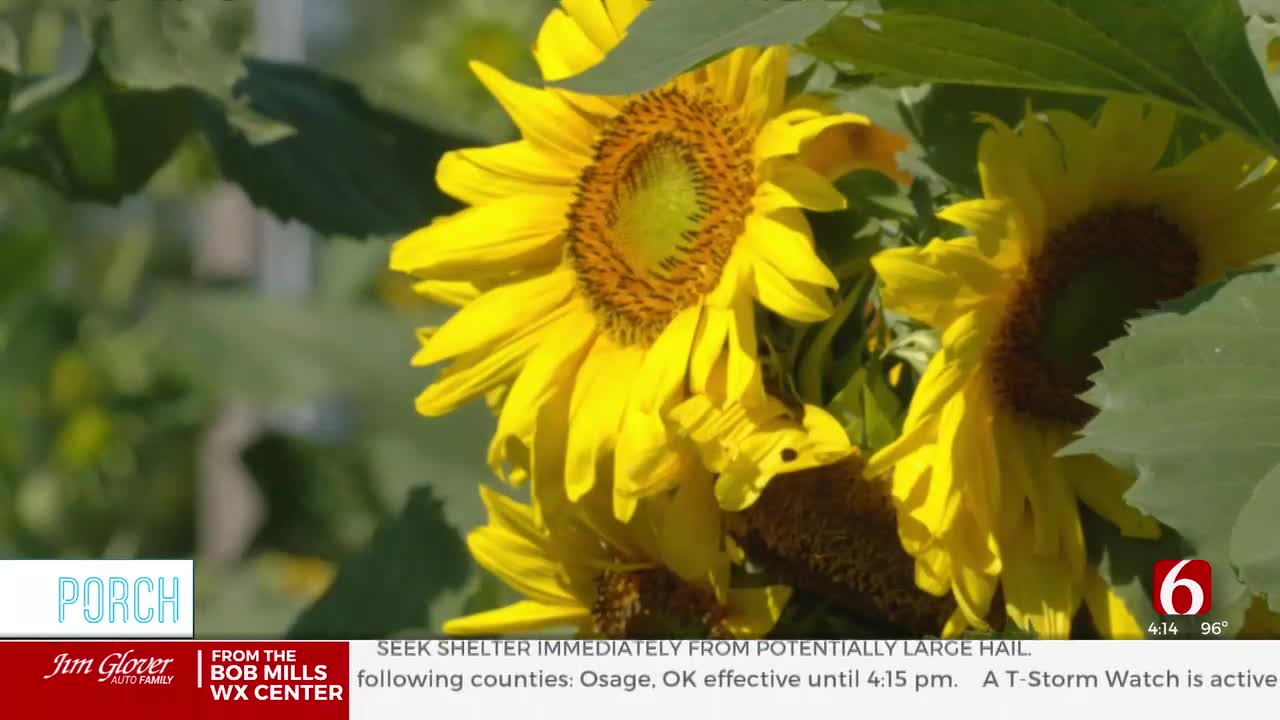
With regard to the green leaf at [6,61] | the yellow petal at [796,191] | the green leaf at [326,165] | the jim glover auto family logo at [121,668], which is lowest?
the jim glover auto family logo at [121,668]

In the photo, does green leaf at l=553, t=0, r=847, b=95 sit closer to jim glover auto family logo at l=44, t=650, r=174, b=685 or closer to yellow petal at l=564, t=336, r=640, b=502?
yellow petal at l=564, t=336, r=640, b=502

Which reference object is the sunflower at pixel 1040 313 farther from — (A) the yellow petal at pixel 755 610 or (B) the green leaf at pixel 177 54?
(B) the green leaf at pixel 177 54

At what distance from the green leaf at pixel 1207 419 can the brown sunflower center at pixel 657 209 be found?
0.11 metres

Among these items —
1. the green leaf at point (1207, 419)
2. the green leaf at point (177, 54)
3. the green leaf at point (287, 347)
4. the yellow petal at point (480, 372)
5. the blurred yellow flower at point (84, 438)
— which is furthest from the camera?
the blurred yellow flower at point (84, 438)

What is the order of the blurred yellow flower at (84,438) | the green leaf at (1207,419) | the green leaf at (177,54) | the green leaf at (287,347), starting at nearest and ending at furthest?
the green leaf at (1207,419)
the green leaf at (177,54)
the green leaf at (287,347)
the blurred yellow flower at (84,438)

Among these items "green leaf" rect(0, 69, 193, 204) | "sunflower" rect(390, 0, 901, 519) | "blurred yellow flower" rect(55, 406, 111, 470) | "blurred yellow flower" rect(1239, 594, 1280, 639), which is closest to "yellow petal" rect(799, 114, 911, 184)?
"sunflower" rect(390, 0, 901, 519)

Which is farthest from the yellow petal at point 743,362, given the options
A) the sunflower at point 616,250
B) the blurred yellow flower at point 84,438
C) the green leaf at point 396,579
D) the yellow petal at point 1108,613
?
the blurred yellow flower at point 84,438

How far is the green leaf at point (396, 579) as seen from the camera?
565 millimetres

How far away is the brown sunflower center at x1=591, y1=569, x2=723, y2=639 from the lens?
438mm

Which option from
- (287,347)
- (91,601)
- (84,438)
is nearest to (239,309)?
(287,347)

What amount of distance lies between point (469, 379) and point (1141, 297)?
0.17 metres

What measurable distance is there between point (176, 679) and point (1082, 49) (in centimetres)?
30

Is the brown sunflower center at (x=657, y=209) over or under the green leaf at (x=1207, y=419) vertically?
over

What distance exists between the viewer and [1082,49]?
0.35 meters
